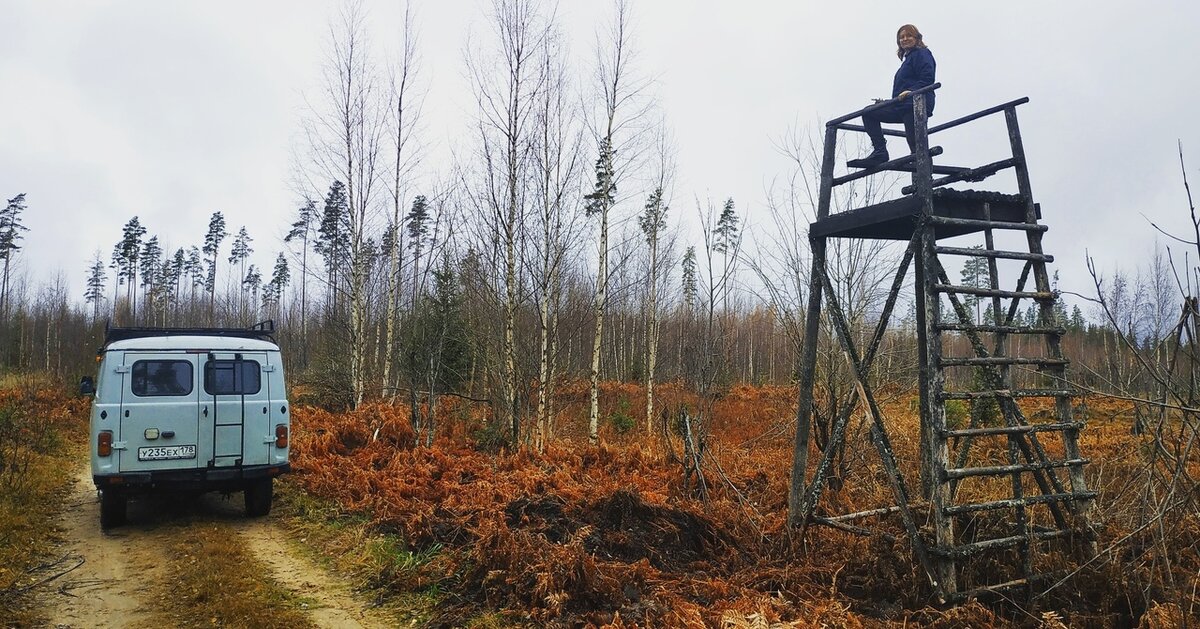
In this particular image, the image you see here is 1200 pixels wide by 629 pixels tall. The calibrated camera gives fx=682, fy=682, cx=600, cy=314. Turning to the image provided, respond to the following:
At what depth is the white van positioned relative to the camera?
8.59 metres

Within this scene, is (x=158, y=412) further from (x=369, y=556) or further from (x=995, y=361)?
(x=995, y=361)

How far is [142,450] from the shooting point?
8.64m

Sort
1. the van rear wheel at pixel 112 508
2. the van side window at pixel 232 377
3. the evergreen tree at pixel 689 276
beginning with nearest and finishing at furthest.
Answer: the van rear wheel at pixel 112 508 < the van side window at pixel 232 377 < the evergreen tree at pixel 689 276

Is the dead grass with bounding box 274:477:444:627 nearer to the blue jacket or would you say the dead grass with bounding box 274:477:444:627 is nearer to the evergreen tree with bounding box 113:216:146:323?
the blue jacket

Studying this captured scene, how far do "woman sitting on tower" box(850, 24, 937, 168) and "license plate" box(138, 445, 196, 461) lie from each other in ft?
28.7

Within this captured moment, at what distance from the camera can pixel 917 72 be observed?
6207 mm

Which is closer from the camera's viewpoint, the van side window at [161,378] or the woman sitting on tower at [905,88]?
the woman sitting on tower at [905,88]

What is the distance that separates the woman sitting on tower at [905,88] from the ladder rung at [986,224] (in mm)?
887

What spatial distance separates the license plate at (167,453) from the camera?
8.64m

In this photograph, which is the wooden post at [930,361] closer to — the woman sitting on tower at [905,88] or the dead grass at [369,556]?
the woman sitting on tower at [905,88]

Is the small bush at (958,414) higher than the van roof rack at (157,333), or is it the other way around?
the van roof rack at (157,333)

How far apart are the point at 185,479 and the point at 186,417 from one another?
0.79 metres

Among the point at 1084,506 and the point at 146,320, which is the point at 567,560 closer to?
the point at 1084,506

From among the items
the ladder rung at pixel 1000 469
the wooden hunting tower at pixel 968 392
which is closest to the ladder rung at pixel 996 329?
the wooden hunting tower at pixel 968 392
